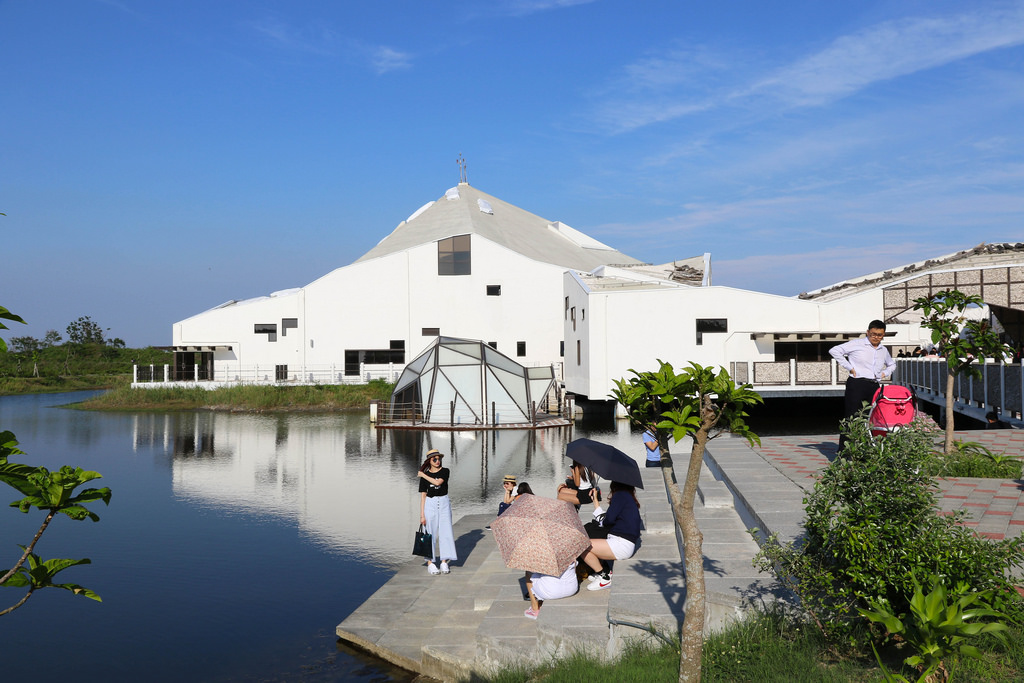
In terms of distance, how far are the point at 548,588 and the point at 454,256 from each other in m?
34.8

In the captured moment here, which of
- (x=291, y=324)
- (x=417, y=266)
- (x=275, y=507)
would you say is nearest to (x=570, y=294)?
(x=417, y=266)

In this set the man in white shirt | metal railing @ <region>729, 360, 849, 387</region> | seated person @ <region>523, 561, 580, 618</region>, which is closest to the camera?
seated person @ <region>523, 561, 580, 618</region>

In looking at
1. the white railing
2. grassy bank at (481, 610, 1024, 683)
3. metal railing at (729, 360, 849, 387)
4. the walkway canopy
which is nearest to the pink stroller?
grassy bank at (481, 610, 1024, 683)

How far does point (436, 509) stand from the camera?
940 cm

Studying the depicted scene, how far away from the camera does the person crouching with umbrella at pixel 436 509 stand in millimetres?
9391

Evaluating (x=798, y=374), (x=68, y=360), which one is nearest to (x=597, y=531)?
(x=798, y=374)

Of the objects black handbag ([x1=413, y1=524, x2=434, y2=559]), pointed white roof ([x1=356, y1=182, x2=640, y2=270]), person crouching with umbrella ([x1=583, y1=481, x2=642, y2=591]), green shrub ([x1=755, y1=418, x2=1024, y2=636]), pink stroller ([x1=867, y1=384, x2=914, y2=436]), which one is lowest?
black handbag ([x1=413, y1=524, x2=434, y2=559])

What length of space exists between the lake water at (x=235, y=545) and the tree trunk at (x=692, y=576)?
3381 millimetres

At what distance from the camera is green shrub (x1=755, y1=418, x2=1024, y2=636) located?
4016 millimetres

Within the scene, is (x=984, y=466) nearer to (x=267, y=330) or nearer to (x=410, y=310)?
(x=410, y=310)

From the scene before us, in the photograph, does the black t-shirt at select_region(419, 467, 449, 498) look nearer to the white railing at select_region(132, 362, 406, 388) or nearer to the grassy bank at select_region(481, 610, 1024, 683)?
the grassy bank at select_region(481, 610, 1024, 683)

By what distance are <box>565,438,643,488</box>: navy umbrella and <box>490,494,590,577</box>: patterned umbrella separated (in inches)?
19.1

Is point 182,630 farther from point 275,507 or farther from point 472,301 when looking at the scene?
point 472,301

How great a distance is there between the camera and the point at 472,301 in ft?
133
